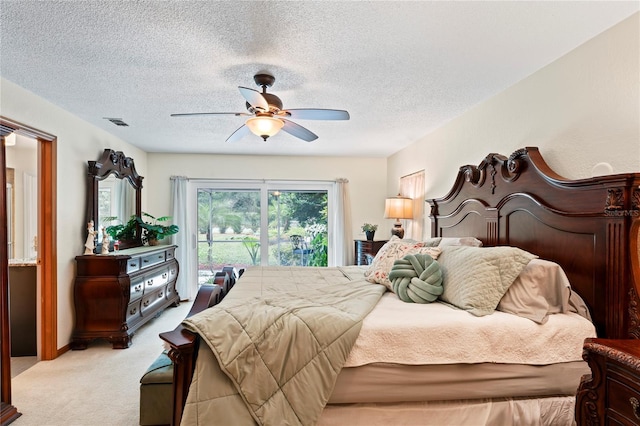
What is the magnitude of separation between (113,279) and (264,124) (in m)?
2.42

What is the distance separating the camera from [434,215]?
3.75 metres

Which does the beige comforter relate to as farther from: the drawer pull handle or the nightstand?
the nightstand

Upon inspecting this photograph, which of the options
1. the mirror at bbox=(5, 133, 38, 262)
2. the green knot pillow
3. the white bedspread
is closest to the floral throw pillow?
the green knot pillow

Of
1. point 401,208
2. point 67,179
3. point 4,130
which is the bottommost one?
point 401,208

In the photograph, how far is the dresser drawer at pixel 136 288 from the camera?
3.68 meters

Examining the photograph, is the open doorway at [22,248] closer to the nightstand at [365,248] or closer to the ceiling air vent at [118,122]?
the ceiling air vent at [118,122]

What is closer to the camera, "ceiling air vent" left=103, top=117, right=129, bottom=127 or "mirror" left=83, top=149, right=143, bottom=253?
"ceiling air vent" left=103, top=117, right=129, bottom=127

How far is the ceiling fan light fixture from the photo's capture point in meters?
2.47

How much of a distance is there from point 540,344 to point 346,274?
1.76 meters

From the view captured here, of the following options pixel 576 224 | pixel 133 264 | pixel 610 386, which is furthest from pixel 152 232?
pixel 610 386

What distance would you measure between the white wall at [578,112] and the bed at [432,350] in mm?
241

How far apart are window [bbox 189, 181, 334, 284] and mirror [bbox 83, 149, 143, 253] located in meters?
0.95

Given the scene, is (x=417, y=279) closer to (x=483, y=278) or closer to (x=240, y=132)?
(x=483, y=278)

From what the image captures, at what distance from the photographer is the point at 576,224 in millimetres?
1903
